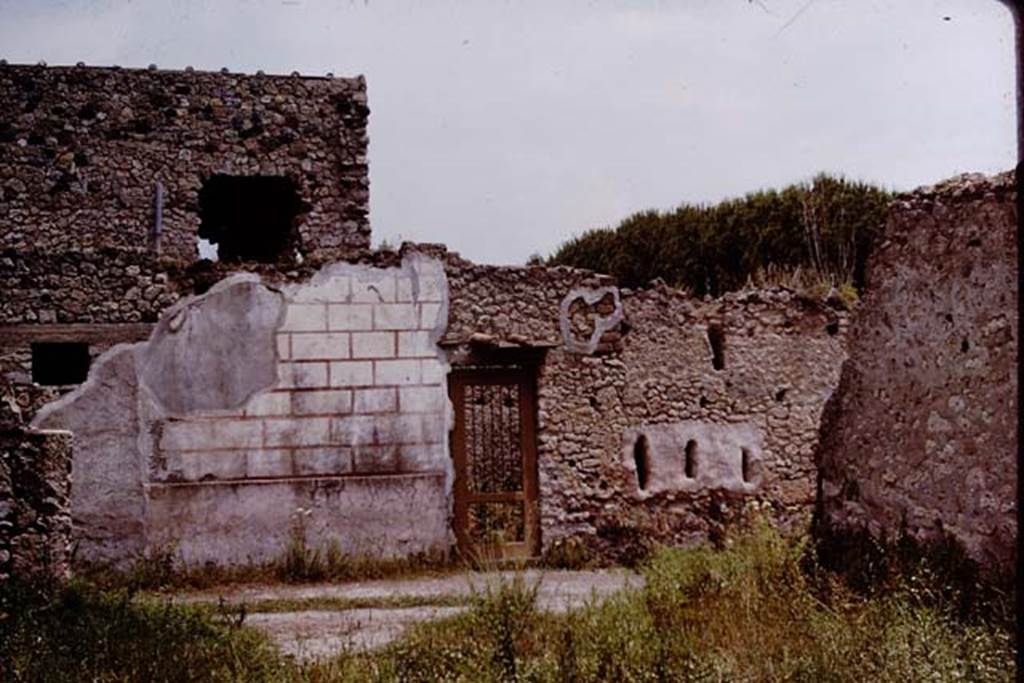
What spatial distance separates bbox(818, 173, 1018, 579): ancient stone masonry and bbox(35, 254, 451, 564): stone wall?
4207mm

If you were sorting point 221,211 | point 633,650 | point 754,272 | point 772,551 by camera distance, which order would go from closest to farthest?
point 633,650 < point 772,551 < point 221,211 < point 754,272

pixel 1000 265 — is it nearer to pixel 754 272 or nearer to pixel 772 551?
pixel 772 551

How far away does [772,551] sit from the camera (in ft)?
33.5

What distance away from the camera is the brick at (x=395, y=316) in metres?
12.9

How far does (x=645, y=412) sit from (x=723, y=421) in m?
0.91

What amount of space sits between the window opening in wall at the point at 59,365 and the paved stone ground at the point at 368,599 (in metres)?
3.51

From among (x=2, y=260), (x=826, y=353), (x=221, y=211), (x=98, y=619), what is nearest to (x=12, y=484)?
(x=98, y=619)

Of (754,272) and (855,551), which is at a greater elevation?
(754,272)

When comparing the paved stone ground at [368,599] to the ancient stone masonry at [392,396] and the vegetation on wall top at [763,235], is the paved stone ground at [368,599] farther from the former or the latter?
the vegetation on wall top at [763,235]

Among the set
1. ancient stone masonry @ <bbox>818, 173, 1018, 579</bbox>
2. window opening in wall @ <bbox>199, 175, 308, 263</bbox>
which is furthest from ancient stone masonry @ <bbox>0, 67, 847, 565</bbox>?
window opening in wall @ <bbox>199, 175, 308, 263</bbox>

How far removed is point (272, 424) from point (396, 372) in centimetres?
127

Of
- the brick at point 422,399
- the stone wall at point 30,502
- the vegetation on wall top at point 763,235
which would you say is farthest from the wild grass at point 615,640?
the vegetation on wall top at point 763,235

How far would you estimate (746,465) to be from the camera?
14039 mm

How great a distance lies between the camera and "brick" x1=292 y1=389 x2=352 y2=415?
41.4ft
